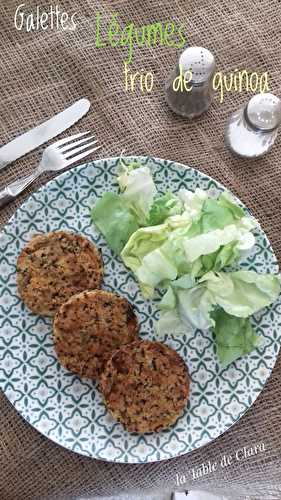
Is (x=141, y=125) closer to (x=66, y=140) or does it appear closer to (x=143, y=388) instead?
(x=66, y=140)

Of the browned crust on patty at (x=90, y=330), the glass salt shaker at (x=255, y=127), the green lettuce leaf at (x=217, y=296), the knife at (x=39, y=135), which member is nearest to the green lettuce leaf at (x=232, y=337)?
the green lettuce leaf at (x=217, y=296)

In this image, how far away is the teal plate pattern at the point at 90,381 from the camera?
3.62 ft

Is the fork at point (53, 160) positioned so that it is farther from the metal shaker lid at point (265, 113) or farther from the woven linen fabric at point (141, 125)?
the metal shaker lid at point (265, 113)

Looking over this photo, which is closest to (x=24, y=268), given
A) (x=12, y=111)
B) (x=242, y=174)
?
(x=12, y=111)

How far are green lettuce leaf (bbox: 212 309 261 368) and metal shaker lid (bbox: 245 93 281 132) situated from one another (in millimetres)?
337

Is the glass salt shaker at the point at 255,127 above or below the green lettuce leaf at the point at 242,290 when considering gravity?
above

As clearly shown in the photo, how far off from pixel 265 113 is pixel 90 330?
0.49 meters

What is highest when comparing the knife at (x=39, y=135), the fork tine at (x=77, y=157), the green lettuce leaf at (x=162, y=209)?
the knife at (x=39, y=135)

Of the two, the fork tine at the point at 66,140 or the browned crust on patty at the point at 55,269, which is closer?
the browned crust on patty at the point at 55,269

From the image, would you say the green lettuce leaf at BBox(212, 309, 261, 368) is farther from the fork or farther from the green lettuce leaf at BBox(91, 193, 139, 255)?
the fork

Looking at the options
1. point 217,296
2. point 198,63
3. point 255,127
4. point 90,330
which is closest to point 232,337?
point 217,296

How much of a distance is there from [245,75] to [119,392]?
67cm

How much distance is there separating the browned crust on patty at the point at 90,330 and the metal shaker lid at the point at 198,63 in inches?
16.6

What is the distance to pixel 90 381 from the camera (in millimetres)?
1118
